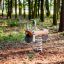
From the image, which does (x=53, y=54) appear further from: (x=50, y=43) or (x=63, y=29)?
(x=63, y=29)

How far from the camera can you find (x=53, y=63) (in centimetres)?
1064

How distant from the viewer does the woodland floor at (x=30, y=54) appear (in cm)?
1101

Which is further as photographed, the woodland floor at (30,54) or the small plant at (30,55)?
the small plant at (30,55)

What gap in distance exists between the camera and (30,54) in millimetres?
12281

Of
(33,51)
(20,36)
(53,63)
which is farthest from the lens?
(20,36)

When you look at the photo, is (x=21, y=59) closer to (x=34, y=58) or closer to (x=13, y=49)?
(x=34, y=58)

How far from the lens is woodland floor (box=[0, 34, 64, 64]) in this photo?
11.0 metres

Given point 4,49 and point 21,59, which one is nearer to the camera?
point 21,59

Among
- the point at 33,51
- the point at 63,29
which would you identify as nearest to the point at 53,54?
the point at 33,51

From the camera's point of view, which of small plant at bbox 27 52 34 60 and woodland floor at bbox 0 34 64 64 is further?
small plant at bbox 27 52 34 60

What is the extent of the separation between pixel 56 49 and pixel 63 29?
23.9 ft

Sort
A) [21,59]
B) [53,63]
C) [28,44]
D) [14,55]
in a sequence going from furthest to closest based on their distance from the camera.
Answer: [28,44], [14,55], [21,59], [53,63]

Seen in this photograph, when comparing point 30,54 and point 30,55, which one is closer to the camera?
point 30,55

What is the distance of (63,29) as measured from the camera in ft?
68.1
